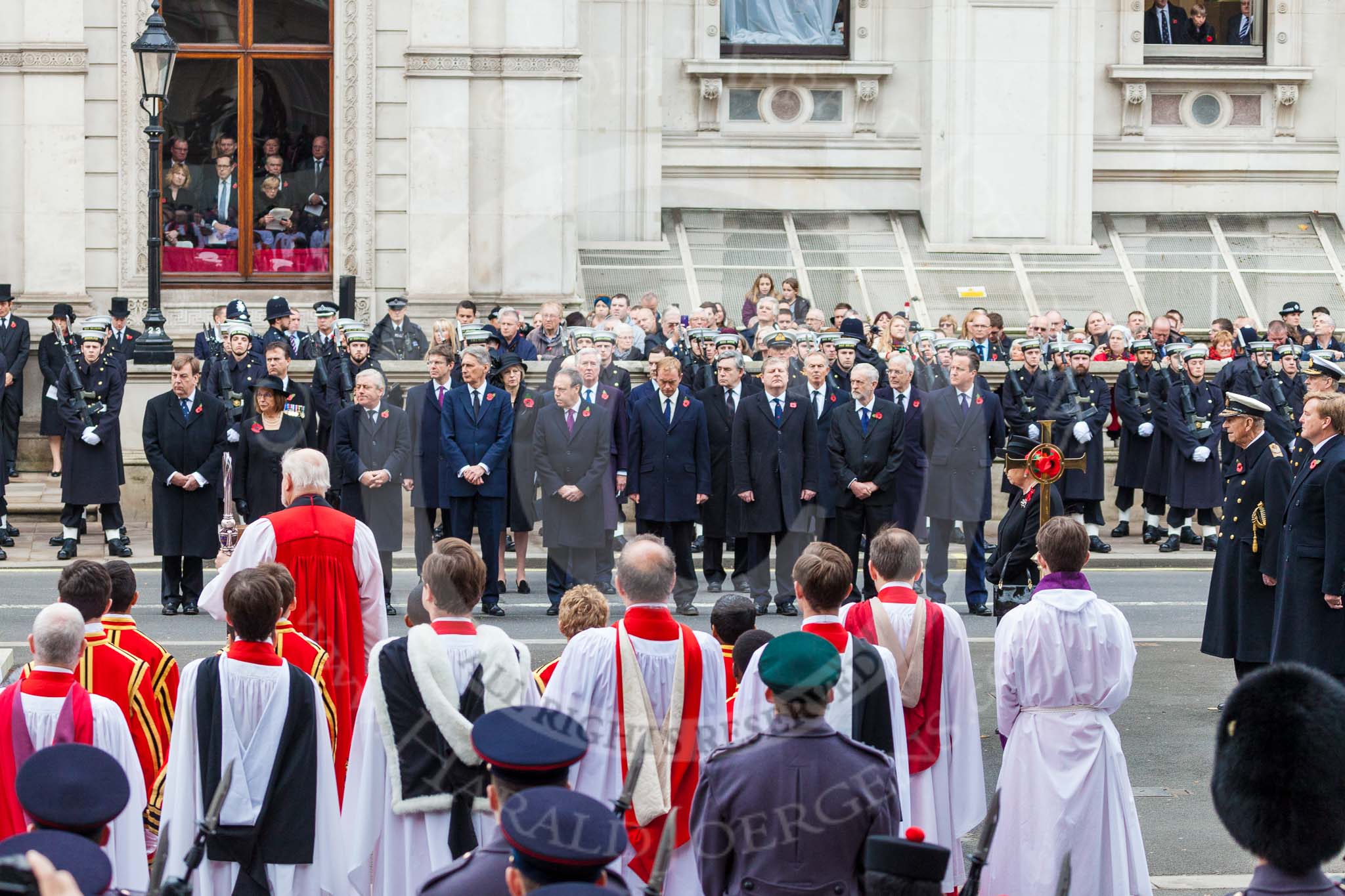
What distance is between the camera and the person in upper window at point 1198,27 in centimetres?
2809

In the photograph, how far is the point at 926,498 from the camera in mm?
15375

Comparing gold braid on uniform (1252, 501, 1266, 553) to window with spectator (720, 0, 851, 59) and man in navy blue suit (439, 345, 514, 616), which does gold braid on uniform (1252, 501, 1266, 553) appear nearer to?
man in navy blue suit (439, 345, 514, 616)

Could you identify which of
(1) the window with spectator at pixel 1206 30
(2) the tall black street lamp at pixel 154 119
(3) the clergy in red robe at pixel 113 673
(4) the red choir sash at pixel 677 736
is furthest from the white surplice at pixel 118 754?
(1) the window with spectator at pixel 1206 30

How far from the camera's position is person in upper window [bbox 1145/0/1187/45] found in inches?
1101

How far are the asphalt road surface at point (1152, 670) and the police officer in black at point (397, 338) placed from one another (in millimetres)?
3473

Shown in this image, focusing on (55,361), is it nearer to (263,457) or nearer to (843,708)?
(263,457)

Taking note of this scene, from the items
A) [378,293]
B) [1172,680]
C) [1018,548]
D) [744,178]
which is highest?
[744,178]

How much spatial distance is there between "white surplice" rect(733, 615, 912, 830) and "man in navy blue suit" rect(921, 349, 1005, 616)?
Answer: 822cm

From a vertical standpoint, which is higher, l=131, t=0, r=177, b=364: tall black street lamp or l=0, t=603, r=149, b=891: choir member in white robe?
l=131, t=0, r=177, b=364: tall black street lamp

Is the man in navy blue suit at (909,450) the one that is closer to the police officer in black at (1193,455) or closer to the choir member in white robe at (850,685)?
the police officer in black at (1193,455)

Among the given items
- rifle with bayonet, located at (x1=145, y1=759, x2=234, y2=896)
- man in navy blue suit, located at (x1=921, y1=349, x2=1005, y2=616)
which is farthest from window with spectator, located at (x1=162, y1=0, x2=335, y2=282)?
rifle with bayonet, located at (x1=145, y1=759, x2=234, y2=896)

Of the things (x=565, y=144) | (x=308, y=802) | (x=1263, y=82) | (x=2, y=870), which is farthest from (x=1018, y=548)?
(x=1263, y=82)

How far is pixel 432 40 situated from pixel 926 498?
33.7 feet

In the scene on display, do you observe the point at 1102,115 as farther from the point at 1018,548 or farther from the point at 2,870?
the point at 2,870
